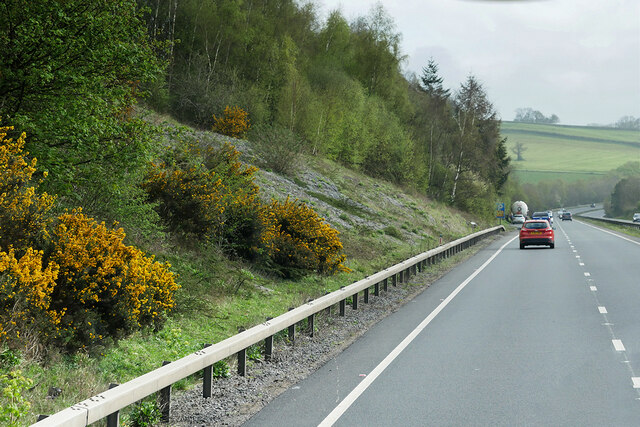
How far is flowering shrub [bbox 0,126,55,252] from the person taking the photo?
29.0ft

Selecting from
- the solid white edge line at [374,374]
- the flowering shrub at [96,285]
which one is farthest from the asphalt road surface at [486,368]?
the flowering shrub at [96,285]

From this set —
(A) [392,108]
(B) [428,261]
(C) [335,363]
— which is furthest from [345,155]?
(C) [335,363]

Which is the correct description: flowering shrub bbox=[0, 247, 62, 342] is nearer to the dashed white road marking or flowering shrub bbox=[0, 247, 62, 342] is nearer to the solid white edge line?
the solid white edge line

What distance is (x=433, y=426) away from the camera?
6.61 m

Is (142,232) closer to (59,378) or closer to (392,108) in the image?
(59,378)

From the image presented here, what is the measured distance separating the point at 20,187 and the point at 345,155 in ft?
161

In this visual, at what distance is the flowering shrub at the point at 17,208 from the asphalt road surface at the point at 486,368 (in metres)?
3.67

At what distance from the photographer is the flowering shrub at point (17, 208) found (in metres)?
8.83

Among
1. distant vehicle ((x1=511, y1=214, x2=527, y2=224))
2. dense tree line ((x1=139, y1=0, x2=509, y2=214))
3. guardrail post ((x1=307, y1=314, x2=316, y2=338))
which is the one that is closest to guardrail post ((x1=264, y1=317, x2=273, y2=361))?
guardrail post ((x1=307, y1=314, x2=316, y2=338))

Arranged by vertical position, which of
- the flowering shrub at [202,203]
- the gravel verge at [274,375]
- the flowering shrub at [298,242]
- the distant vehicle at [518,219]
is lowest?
the distant vehicle at [518,219]

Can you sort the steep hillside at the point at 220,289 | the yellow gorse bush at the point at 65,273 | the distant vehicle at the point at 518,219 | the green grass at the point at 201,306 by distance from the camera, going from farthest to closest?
the distant vehicle at the point at 518,219
the yellow gorse bush at the point at 65,273
the steep hillside at the point at 220,289
the green grass at the point at 201,306

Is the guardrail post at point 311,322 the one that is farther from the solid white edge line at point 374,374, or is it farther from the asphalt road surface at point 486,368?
the solid white edge line at point 374,374

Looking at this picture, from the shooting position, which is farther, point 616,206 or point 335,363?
point 616,206

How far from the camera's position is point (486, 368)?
9.23m
